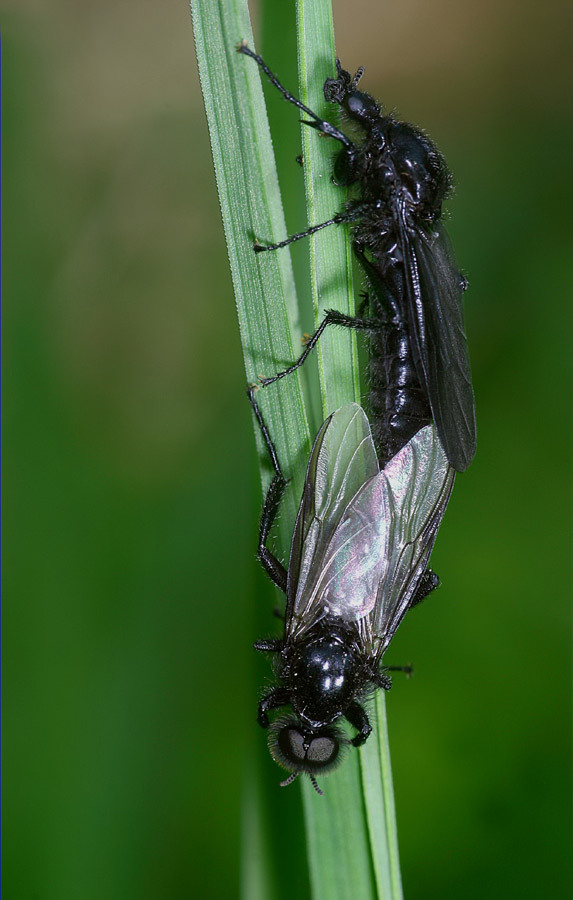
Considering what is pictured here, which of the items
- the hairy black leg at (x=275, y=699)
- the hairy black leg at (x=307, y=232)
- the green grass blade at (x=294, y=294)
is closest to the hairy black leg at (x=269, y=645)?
the hairy black leg at (x=275, y=699)

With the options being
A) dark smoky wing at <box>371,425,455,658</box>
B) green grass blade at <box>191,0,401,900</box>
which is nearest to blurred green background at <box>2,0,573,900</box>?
green grass blade at <box>191,0,401,900</box>

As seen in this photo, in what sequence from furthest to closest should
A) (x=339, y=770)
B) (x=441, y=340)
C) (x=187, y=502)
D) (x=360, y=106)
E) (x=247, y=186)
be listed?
(x=187, y=502) < (x=441, y=340) < (x=360, y=106) < (x=339, y=770) < (x=247, y=186)

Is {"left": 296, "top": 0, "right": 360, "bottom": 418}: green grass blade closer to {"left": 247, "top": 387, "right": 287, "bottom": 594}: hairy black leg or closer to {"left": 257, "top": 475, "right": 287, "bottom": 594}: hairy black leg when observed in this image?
{"left": 247, "top": 387, "right": 287, "bottom": 594}: hairy black leg

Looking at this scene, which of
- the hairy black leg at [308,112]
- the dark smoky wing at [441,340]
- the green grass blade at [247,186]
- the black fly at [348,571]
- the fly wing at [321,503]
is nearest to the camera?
the green grass blade at [247,186]

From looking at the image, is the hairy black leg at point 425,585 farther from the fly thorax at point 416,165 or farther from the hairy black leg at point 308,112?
the hairy black leg at point 308,112

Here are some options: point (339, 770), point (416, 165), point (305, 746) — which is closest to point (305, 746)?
point (305, 746)

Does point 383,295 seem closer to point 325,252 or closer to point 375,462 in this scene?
point 375,462

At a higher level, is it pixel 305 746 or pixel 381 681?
pixel 381 681

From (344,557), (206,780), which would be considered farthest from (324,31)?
(206,780)

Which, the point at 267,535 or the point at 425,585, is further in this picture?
the point at 425,585
